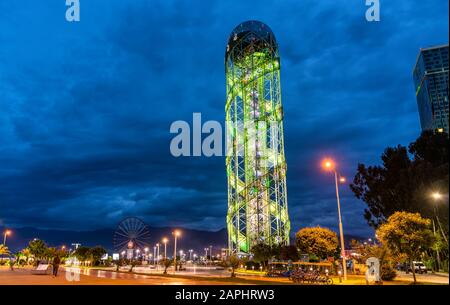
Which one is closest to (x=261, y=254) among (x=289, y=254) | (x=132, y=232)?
(x=289, y=254)

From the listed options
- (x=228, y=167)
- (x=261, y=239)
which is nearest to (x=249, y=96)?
(x=228, y=167)

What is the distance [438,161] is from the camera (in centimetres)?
3356

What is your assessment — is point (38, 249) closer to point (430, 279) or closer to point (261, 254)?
point (261, 254)

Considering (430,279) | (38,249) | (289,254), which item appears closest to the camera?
(430,279)

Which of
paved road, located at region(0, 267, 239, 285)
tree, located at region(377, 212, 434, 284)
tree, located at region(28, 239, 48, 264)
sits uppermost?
tree, located at region(377, 212, 434, 284)

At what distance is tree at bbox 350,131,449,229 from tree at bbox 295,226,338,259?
8.25m

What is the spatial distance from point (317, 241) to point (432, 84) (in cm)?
10454

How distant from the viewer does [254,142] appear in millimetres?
62531

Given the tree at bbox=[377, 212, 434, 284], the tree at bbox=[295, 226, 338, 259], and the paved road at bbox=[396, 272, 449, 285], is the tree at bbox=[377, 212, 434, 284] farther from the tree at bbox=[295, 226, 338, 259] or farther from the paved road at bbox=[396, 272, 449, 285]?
the tree at bbox=[295, 226, 338, 259]

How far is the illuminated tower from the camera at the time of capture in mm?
58750

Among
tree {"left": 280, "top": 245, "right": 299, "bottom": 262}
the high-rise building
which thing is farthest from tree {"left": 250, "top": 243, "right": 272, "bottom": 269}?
the high-rise building

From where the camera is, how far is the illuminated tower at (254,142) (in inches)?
2313

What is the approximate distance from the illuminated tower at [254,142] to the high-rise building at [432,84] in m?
72.9
